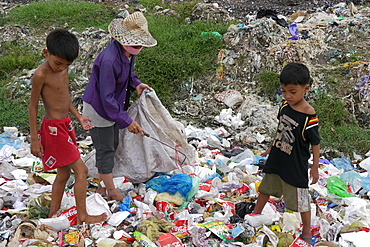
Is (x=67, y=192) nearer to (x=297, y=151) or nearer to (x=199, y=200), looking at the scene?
(x=199, y=200)

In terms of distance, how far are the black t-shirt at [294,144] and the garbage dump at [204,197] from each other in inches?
17.1

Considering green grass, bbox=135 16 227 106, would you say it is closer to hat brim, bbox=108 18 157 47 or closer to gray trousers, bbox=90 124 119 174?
gray trousers, bbox=90 124 119 174

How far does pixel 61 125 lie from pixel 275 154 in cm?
152

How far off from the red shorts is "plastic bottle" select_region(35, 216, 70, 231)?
39 cm

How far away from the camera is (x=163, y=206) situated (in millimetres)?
3199

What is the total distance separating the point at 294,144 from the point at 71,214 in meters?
1.72

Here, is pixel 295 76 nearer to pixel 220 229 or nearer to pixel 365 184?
pixel 220 229

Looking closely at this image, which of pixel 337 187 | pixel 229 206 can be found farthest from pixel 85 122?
pixel 337 187

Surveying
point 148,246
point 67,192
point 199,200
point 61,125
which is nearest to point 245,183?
point 199,200

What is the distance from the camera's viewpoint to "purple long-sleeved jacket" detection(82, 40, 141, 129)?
2926 millimetres

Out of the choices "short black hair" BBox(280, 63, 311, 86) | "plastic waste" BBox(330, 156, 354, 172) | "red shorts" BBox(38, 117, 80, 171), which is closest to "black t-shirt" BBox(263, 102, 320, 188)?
"short black hair" BBox(280, 63, 311, 86)

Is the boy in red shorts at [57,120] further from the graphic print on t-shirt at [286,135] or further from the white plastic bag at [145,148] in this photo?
the graphic print on t-shirt at [286,135]

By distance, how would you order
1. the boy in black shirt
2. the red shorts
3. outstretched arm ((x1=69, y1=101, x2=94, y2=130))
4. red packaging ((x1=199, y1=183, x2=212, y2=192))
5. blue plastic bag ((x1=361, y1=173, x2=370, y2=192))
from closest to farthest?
1. the boy in black shirt
2. the red shorts
3. outstretched arm ((x1=69, y1=101, x2=94, y2=130))
4. red packaging ((x1=199, y1=183, x2=212, y2=192))
5. blue plastic bag ((x1=361, y1=173, x2=370, y2=192))

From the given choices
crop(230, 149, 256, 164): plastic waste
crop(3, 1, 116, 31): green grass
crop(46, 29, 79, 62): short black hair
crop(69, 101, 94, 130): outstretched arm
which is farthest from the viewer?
crop(3, 1, 116, 31): green grass
